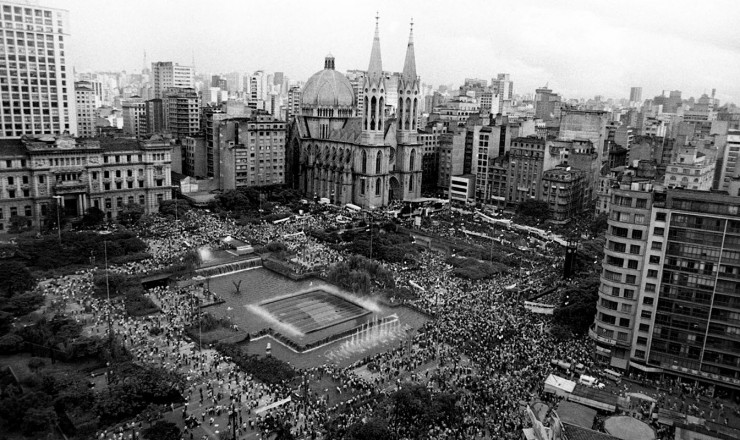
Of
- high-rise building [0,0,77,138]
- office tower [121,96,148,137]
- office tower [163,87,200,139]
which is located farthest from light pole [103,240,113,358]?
office tower [121,96,148,137]

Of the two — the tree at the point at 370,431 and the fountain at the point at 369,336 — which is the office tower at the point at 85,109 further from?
the tree at the point at 370,431

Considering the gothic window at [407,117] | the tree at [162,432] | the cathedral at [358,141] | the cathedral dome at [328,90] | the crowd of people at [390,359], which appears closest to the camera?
the tree at [162,432]

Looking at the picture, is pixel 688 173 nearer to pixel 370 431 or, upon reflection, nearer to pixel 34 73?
pixel 370 431

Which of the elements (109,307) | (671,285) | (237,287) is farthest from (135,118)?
(671,285)

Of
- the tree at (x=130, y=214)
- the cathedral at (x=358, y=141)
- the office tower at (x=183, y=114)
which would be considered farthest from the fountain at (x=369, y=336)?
the office tower at (x=183, y=114)

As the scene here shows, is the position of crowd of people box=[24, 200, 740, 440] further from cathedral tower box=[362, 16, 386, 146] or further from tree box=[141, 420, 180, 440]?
cathedral tower box=[362, 16, 386, 146]
